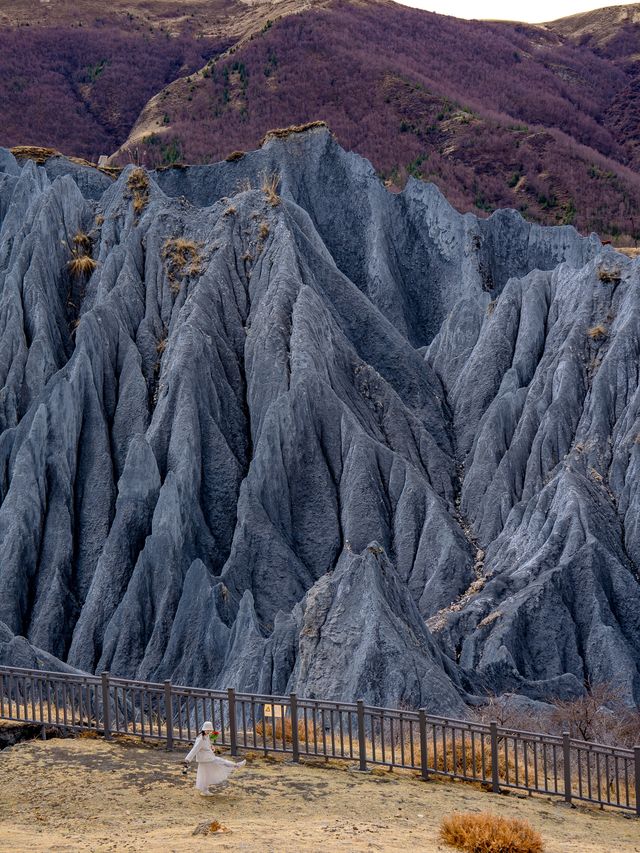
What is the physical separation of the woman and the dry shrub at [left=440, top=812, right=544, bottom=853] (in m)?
3.62

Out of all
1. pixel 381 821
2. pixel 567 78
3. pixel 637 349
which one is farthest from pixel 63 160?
pixel 567 78

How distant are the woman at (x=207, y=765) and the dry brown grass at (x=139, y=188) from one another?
141ft

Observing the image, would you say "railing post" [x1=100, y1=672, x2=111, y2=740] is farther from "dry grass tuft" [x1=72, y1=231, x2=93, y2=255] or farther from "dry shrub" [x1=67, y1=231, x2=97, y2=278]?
"dry grass tuft" [x1=72, y1=231, x2=93, y2=255]

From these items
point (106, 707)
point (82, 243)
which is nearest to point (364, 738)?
point (106, 707)

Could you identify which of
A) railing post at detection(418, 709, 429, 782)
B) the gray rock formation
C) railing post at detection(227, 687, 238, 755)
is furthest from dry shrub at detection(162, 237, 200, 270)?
railing post at detection(418, 709, 429, 782)

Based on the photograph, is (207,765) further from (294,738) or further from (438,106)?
(438,106)

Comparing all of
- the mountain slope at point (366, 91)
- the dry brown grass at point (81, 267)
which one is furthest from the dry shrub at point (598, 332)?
the mountain slope at point (366, 91)

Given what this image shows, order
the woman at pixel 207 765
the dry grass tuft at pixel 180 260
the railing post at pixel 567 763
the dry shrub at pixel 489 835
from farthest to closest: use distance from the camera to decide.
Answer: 1. the dry grass tuft at pixel 180 260
2. the railing post at pixel 567 763
3. the woman at pixel 207 765
4. the dry shrub at pixel 489 835

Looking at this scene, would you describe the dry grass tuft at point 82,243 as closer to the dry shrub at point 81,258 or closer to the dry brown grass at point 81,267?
the dry shrub at point 81,258

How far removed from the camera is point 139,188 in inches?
2299

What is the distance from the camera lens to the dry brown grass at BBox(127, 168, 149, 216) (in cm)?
5756

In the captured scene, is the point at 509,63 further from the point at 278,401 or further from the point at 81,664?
the point at 81,664

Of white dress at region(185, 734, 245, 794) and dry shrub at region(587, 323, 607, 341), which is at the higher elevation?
dry shrub at region(587, 323, 607, 341)

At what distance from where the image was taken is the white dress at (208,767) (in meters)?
18.0
